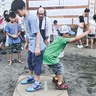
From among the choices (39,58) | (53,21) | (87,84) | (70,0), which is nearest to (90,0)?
(70,0)

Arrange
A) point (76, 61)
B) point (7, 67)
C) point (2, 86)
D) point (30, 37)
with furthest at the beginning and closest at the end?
point (76, 61), point (7, 67), point (2, 86), point (30, 37)

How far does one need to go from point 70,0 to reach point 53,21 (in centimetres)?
109

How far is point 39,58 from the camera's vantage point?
→ 4785 mm

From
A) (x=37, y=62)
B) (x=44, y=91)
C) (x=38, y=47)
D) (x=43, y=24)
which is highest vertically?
(x=43, y=24)

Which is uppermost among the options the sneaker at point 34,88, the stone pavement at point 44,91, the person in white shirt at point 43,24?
the person in white shirt at point 43,24

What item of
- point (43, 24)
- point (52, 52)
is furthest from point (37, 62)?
point (43, 24)

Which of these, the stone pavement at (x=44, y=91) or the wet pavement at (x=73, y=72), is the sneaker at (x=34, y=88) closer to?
the stone pavement at (x=44, y=91)

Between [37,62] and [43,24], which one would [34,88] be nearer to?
[37,62]

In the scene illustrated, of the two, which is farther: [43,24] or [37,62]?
[43,24]

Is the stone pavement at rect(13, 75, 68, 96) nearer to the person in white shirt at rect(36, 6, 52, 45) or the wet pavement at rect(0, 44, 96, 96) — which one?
the wet pavement at rect(0, 44, 96, 96)

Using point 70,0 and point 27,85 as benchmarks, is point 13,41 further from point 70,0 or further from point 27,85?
point 70,0

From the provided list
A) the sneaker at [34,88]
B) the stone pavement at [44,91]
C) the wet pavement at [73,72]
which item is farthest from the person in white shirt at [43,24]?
the sneaker at [34,88]

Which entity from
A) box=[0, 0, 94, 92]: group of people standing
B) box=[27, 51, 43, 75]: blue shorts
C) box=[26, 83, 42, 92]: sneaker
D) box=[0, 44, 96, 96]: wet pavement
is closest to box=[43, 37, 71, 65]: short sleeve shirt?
box=[0, 0, 94, 92]: group of people standing

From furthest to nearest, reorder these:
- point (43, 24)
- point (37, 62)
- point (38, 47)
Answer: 1. point (43, 24)
2. point (37, 62)
3. point (38, 47)
